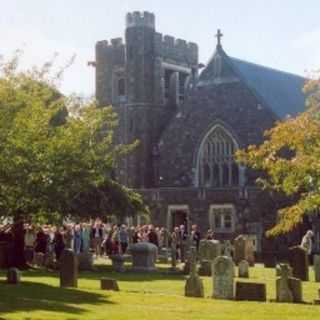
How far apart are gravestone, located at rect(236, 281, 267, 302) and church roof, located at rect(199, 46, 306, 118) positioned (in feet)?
87.6

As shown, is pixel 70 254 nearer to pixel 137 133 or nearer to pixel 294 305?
pixel 294 305

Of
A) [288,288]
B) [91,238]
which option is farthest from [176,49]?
[288,288]

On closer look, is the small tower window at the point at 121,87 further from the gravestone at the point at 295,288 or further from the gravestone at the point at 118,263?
the gravestone at the point at 295,288

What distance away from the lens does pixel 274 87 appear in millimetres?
48219

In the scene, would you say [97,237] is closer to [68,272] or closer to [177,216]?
[177,216]

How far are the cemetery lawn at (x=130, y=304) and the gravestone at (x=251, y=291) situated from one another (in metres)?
0.50

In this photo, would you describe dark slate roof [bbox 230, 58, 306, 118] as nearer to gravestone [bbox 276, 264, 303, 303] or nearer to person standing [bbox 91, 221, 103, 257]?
person standing [bbox 91, 221, 103, 257]

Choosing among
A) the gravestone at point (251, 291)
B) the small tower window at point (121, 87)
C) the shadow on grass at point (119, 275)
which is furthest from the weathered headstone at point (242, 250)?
the small tower window at point (121, 87)

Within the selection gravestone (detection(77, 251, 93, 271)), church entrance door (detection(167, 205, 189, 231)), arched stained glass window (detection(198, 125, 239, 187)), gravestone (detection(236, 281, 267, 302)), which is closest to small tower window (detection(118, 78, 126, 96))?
arched stained glass window (detection(198, 125, 239, 187))

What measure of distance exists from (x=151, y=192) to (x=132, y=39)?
9646 mm

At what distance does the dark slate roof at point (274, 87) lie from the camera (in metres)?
45.8

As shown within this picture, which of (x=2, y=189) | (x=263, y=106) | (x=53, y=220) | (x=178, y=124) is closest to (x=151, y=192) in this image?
(x=178, y=124)

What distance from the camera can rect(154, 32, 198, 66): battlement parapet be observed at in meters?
51.5

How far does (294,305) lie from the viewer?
57.1ft
